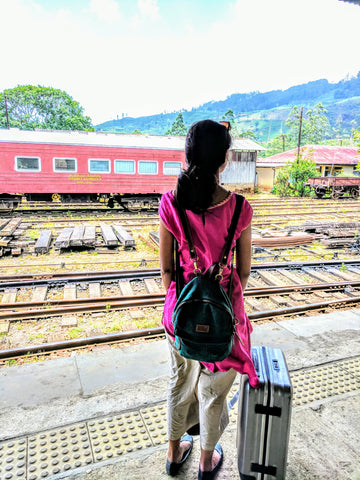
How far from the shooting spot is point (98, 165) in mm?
14688

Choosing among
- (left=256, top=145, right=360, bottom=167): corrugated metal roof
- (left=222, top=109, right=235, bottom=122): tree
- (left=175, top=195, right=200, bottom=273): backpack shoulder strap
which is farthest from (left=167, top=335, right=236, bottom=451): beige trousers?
(left=222, top=109, right=235, bottom=122): tree

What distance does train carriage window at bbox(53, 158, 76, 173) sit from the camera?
14.2 metres

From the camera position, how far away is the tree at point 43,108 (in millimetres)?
44000

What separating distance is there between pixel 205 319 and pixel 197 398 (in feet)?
2.22

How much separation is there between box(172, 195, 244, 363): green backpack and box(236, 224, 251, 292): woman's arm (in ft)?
0.76

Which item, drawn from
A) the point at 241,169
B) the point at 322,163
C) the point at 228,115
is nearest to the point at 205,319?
the point at 241,169

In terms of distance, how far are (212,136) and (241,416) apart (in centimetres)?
152

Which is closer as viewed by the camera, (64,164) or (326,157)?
(64,164)

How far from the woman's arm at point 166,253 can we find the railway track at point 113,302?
2.47m

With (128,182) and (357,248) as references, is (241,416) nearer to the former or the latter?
(357,248)

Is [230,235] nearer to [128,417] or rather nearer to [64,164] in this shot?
[128,417]

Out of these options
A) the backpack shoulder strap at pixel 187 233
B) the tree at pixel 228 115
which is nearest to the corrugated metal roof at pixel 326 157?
the tree at pixel 228 115

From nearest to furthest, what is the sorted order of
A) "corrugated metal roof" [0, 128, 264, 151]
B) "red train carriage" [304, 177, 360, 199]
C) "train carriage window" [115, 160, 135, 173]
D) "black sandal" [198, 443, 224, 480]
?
"black sandal" [198, 443, 224, 480] < "corrugated metal roof" [0, 128, 264, 151] < "train carriage window" [115, 160, 135, 173] < "red train carriage" [304, 177, 360, 199]

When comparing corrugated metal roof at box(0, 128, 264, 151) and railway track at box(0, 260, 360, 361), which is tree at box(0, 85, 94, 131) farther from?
railway track at box(0, 260, 360, 361)
